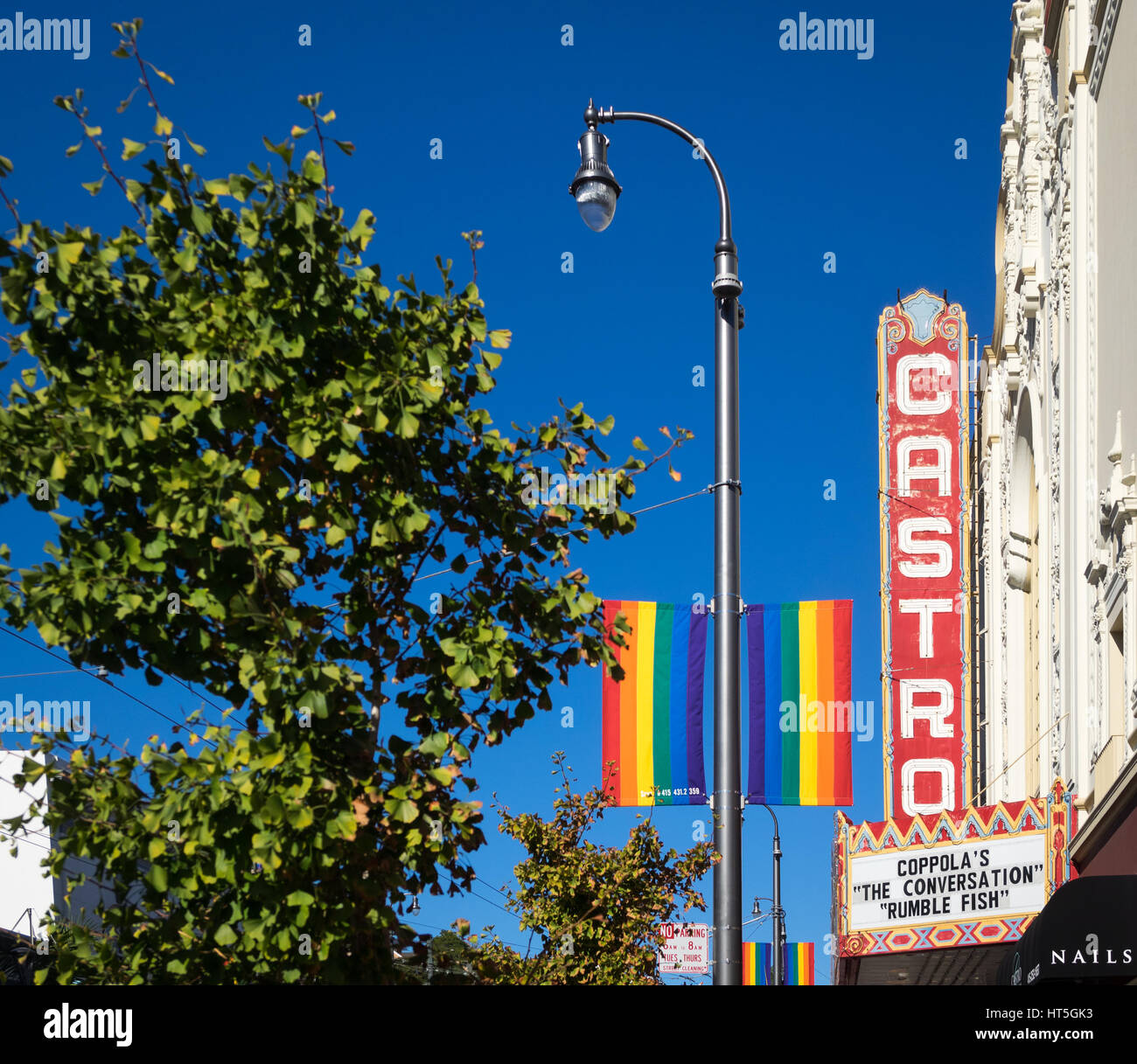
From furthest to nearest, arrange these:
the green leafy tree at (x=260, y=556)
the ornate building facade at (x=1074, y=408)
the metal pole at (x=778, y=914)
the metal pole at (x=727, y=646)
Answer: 1. the metal pole at (x=778, y=914)
2. the ornate building facade at (x=1074, y=408)
3. the metal pole at (x=727, y=646)
4. the green leafy tree at (x=260, y=556)

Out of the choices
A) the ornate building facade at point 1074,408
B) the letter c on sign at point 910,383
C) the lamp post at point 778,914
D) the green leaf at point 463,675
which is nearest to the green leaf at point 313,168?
the green leaf at point 463,675

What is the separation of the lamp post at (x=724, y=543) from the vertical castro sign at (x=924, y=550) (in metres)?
35.4

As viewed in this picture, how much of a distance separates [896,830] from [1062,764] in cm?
430

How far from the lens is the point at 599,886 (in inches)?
1067

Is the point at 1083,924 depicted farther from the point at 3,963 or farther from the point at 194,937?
the point at 3,963

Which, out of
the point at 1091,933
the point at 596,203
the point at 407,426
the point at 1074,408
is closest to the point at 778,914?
the point at 1074,408

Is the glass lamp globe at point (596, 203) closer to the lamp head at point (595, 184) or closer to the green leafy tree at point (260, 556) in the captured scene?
the lamp head at point (595, 184)

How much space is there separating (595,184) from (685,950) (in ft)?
76.1

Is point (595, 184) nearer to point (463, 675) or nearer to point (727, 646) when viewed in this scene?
point (727, 646)

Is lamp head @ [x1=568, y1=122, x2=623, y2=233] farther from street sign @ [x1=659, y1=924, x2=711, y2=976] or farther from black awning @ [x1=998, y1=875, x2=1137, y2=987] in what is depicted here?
street sign @ [x1=659, y1=924, x2=711, y2=976]
